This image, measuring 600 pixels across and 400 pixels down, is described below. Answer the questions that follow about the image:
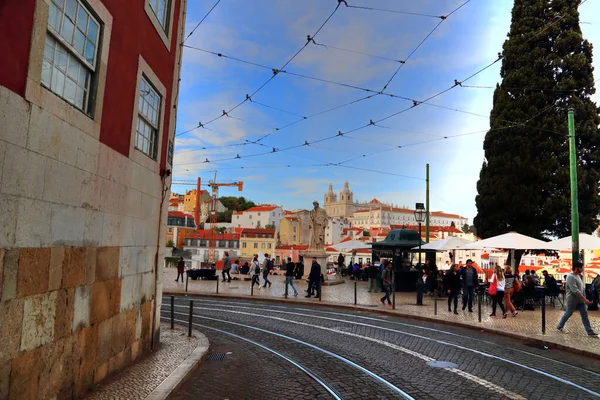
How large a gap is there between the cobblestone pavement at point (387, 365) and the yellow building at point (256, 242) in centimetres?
8243

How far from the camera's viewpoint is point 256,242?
94250 millimetres

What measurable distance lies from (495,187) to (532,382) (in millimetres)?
22545

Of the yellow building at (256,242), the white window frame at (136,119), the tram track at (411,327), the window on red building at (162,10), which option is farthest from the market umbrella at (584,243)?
the yellow building at (256,242)

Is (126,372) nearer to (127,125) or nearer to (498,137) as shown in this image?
(127,125)

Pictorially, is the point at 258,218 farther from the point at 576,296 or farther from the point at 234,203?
the point at 576,296

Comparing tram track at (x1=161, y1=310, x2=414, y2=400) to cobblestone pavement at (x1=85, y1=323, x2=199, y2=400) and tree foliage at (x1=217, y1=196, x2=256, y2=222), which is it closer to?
cobblestone pavement at (x1=85, y1=323, x2=199, y2=400)

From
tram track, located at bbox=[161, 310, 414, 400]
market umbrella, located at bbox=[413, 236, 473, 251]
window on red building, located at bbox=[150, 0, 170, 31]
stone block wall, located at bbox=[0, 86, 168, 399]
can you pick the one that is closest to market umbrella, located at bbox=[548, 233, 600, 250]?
market umbrella, located at bbox=[413, 236, 473, 251]

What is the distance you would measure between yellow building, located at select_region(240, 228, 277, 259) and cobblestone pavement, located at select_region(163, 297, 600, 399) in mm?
82432

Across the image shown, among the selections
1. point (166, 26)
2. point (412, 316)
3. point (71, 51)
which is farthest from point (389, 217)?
point (71, 51)

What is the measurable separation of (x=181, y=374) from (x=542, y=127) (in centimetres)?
2530

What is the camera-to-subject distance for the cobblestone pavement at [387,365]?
232 inches

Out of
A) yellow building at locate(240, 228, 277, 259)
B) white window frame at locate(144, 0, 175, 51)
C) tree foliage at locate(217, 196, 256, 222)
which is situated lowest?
yellow building at locate(240, 228, 277, 259)

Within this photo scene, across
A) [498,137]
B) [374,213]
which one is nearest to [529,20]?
[498,137]

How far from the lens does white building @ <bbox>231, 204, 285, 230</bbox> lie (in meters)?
130
